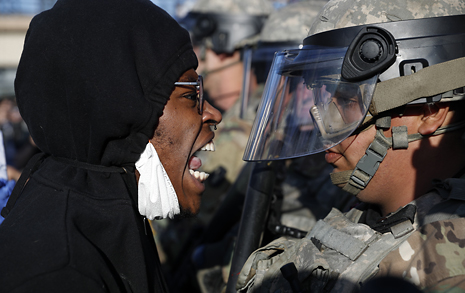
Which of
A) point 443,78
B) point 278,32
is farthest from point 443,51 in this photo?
point 278,32

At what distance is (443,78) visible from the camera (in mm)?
1479

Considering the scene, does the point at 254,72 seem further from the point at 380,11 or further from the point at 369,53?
the point at 369,53

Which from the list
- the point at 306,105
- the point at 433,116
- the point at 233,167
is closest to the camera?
the point at 433,116

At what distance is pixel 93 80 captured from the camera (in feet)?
4.88

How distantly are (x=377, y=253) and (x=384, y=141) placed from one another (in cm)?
48

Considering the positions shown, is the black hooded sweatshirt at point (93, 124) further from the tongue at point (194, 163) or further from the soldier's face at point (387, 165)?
the soldier's face at point (387, 165)

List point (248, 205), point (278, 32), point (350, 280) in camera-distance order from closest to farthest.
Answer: point (350, 280) → point (248, 205) → point (278, 32)

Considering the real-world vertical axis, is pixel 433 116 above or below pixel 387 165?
above

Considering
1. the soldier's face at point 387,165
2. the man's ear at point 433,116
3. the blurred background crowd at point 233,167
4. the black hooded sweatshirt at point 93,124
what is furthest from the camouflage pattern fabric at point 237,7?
the man's ear at point 433,116

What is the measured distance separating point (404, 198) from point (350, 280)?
0.52 meters

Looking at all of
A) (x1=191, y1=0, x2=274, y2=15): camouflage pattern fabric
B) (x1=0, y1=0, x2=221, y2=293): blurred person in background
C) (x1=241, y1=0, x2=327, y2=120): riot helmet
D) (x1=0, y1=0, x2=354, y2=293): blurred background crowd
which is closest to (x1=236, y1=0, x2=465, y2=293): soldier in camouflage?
(x1=0, y1=0, x2=354, y2=293): blurred background crowd

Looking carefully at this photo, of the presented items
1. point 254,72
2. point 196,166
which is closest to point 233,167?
point 254,72

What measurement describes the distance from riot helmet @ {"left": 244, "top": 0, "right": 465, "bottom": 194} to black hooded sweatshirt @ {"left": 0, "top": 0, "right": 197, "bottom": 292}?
68cm

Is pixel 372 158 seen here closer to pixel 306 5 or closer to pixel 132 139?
pixel 132 139
